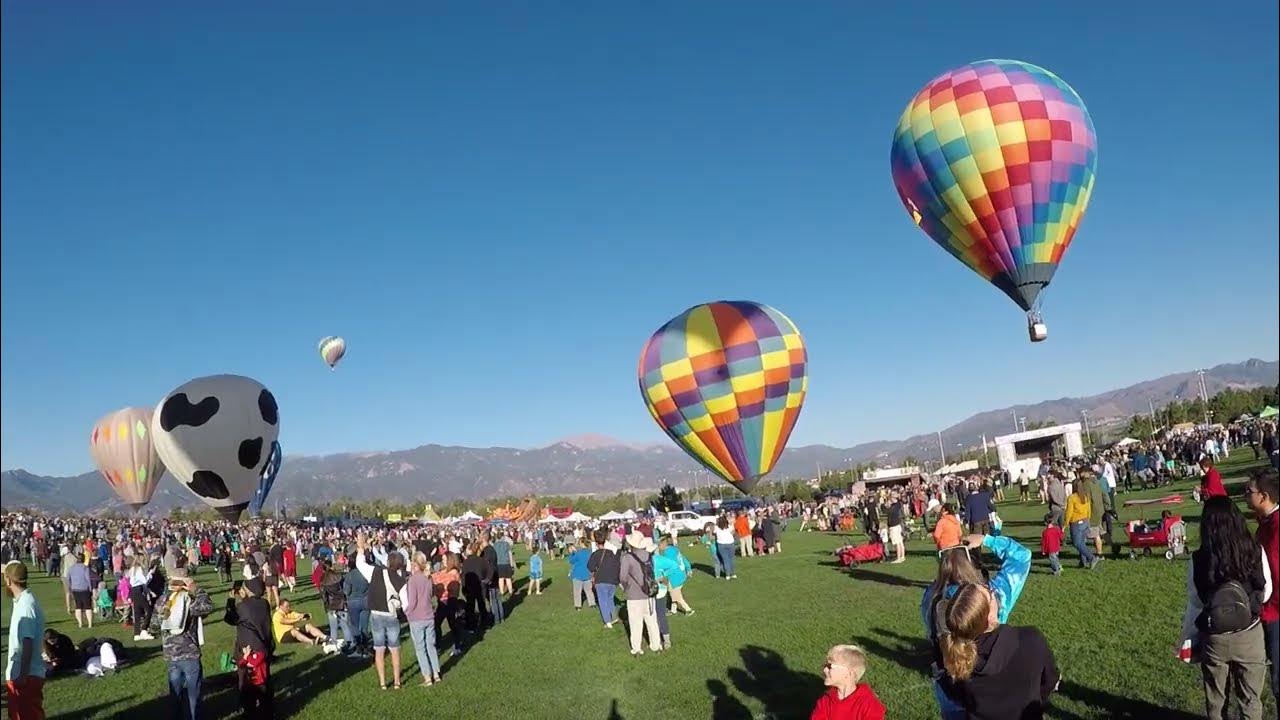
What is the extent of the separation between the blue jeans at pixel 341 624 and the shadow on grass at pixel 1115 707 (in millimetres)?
10077

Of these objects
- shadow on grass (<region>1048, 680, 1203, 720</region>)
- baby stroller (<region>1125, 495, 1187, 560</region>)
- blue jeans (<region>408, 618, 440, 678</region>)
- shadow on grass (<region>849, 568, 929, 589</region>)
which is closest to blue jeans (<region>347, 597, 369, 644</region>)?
blue jeans (<region>408, 618, 440, 678</region>)

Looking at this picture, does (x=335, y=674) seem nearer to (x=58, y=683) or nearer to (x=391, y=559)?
(x=391, y=559)

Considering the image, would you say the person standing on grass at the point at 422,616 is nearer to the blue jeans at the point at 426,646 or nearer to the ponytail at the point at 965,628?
the blue jeans at the point at 426,646

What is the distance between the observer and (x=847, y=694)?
3.92 meters

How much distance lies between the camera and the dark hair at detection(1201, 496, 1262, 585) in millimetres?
4805

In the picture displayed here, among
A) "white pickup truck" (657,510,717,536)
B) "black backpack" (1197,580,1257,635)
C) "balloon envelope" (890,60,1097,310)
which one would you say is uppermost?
"balloon envelope" (890,60,1097,310)

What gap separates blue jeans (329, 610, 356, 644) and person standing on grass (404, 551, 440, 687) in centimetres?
323

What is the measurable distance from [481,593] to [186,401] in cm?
1136

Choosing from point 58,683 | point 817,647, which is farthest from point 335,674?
point 817,647

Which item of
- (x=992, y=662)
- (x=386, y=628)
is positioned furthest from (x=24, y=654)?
(x=992, y=662)

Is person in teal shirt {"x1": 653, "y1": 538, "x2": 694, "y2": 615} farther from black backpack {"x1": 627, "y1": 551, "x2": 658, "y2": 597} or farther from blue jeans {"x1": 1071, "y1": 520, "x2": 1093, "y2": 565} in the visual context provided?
blue jeans {"x1": 1071, "y1": 520, "x2": 1093, "y2": 565}

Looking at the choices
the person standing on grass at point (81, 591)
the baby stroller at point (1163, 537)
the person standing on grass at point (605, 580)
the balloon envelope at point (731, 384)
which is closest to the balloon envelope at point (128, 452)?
the person standing on grass at point (81, 591)

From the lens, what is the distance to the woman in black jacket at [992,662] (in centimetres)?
348

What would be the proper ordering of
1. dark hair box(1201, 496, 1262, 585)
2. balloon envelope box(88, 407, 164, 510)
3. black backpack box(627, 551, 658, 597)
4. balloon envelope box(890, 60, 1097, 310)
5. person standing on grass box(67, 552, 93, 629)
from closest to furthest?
dark hair box(1201, 496, 1262, 585) → black backpack box(627, 551, 658, 597) → balloon envelope box(890, 60, 1097, 310) → person standing on grass box(67, 552, 93, 629) → balloon envelope box(88, 407, 164, 510)
